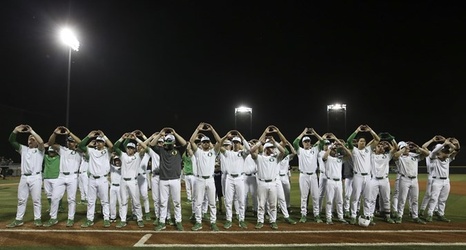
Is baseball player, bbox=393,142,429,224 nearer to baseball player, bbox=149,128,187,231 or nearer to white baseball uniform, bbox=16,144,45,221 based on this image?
baseball player, bbox=149,128,187,231

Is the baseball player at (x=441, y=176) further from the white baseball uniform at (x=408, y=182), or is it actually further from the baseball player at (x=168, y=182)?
the baseball player at (x=168, y=182)

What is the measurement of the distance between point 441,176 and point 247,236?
657cm

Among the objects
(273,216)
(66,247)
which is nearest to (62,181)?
(66,247)

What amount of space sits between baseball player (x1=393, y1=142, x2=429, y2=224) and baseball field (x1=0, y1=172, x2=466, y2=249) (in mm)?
419

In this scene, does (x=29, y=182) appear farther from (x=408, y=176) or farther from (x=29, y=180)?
(x=408, y=176)

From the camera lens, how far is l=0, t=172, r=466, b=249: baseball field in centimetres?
759

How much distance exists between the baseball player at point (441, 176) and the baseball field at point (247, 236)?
0.49 m

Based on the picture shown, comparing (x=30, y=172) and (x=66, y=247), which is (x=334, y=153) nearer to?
(x=66, y=247)

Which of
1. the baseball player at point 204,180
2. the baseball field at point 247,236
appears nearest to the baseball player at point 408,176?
the baseball field at point 247,236

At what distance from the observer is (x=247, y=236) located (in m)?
8.48

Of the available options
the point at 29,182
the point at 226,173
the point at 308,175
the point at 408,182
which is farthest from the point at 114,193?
the point at 408,182

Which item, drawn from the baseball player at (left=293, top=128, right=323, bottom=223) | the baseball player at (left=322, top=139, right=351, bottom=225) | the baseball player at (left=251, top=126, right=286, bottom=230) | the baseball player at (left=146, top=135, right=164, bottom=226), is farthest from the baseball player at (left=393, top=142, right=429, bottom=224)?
the baseball player at (left=146, top=135, right=164, bottom=226)

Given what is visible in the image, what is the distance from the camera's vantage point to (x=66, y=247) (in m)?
7.44

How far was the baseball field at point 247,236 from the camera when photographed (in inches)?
299
